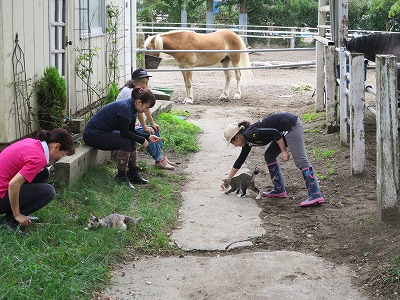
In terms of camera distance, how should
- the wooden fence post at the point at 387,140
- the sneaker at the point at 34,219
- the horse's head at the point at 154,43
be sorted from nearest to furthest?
1. the sneaker at the point at 34,219
2. the wooden fence post at the point at 387,140
3. the horse's head at the point at 154,43

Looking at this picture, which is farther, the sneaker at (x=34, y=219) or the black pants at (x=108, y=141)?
the black pants at (x=108, y=141)

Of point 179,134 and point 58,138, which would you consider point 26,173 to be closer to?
point 58,138

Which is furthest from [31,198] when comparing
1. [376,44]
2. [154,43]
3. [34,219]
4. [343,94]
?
[154,43]

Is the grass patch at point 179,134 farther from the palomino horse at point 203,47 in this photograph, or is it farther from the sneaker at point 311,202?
the palomino horse at point 203,47

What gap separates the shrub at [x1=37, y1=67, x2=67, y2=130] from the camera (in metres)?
8.06

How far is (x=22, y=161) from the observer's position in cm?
554

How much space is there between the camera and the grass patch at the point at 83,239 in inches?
185

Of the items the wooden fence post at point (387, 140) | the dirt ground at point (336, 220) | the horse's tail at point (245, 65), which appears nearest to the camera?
the dirt ground at point (336, 220)

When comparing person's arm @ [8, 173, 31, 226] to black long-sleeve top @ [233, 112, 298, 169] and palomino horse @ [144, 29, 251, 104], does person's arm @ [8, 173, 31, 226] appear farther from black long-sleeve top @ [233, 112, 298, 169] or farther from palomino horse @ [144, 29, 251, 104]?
palomino horse @ [144, 29, 251, 104]

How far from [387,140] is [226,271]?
189 centimetres

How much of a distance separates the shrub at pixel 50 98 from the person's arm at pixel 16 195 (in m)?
2.60

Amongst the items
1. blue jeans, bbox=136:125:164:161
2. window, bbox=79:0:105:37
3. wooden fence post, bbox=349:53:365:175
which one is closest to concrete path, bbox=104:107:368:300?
wooden fence post, bbox=349:53:365:175

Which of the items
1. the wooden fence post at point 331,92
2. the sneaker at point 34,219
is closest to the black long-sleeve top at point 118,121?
the sneaker at point 34,219

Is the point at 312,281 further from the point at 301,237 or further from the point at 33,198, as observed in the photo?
the point at 33,198
